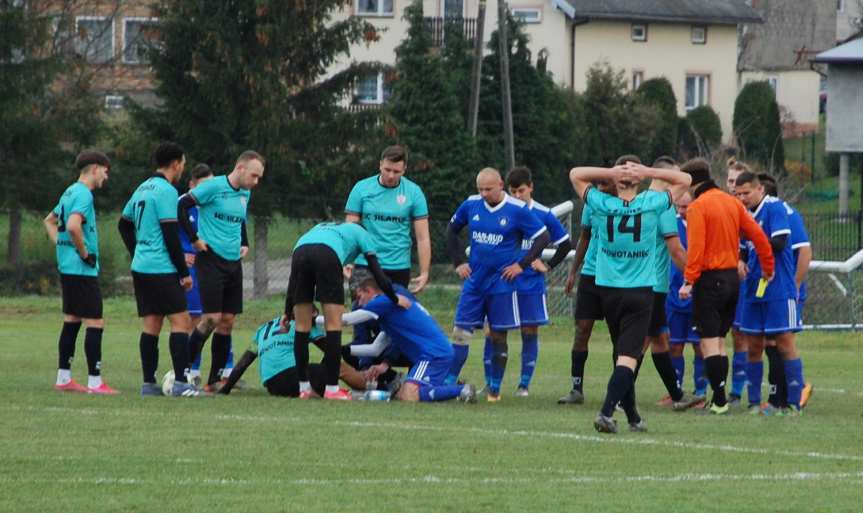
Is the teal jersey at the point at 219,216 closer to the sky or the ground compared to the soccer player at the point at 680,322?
closer to the sky

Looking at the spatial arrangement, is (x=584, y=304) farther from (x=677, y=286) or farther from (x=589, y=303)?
(x=677, y=286)

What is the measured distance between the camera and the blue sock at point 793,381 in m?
14.0

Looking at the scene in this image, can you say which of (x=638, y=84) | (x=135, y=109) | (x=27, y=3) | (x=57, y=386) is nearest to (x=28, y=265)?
(x=135, y=109)

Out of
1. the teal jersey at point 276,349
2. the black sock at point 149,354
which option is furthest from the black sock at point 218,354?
the black sock at point 149,354

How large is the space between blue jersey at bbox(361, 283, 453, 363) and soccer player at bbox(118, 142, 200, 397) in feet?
5.22

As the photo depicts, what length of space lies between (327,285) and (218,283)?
142 centimetres

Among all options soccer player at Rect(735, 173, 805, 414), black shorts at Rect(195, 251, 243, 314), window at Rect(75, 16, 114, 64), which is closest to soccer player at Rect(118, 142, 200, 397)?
black shorts at Rect(195, 251, 243, 314)

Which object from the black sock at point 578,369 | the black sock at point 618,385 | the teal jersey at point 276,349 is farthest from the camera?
the black sock at point 578,369

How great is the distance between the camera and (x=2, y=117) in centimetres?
3797

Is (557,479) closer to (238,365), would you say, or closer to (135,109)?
(238,365)

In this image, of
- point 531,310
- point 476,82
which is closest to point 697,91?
point 476,82

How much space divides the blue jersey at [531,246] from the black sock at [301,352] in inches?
85.8

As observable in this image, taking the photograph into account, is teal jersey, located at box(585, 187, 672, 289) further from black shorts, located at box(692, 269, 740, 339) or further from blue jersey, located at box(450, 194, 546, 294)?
blue jersey, located at box(450, 194, 546, 294)

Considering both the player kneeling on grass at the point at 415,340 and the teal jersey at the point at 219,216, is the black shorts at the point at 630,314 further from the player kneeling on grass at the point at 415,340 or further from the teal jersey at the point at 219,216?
the teal jersey at the point at 219,216
